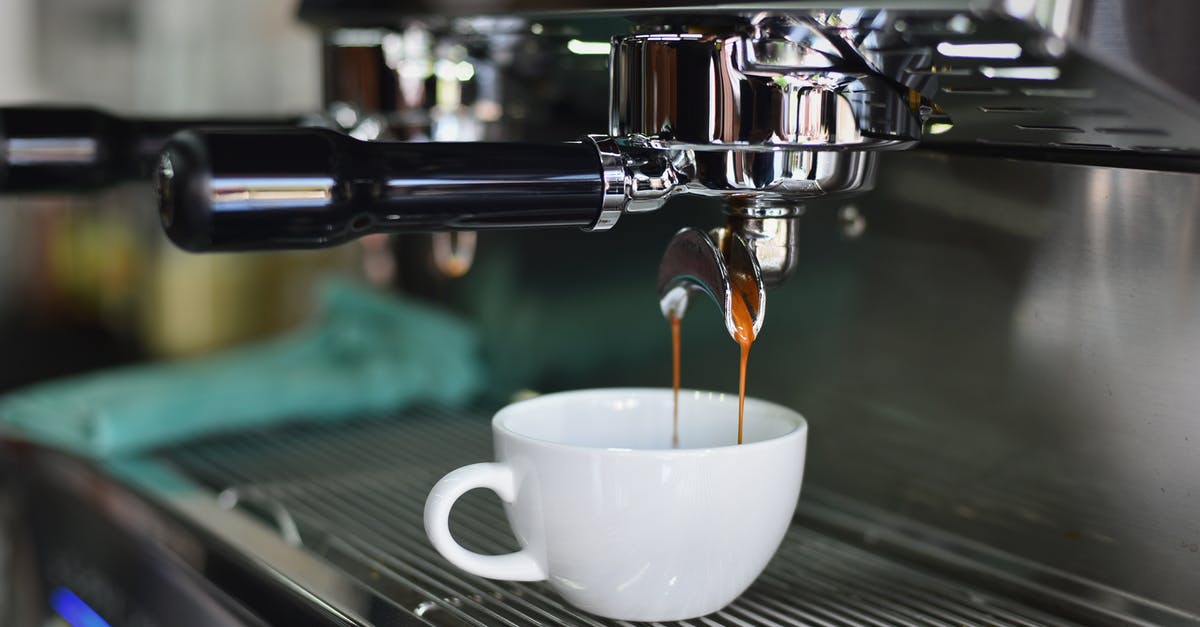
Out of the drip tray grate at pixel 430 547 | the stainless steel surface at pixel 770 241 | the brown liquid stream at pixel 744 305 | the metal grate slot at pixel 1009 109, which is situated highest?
the metal grate slot at pixel 1009 109

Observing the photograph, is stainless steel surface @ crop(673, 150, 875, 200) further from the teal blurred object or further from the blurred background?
the blurred background

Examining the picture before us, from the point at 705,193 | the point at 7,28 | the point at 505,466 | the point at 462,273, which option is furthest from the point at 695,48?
the point at 7,28

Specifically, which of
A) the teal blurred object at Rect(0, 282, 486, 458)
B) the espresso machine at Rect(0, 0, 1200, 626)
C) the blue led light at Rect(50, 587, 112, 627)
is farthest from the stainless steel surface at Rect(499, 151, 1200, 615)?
the blue led light at Rect(50, 587, 112, 627)

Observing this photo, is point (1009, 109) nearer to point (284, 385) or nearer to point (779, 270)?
point (779, 270)

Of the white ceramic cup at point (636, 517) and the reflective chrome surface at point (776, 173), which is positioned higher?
the reflective chrome surface at point (776, 173)

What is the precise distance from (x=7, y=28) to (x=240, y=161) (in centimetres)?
109

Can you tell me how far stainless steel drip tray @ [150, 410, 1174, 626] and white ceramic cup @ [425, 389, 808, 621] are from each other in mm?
21

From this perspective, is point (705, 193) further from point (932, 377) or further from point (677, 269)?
point (932, 377)

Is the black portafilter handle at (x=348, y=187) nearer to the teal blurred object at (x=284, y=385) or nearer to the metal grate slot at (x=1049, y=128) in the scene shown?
the metal grate slot at (x=1049, y=128)

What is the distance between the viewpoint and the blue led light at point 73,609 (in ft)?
1.97

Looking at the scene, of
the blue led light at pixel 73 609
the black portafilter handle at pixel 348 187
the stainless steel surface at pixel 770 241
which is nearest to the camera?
the black portafilter handle at pixel 348 187

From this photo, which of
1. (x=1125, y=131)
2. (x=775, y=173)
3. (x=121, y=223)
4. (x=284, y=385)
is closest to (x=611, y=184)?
(x=775, y=173)

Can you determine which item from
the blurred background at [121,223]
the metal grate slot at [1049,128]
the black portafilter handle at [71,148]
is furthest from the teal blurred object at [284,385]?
the metal grate slot at [1049,128]

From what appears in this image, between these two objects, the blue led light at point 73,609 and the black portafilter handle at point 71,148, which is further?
the blue led light at point 73,609
